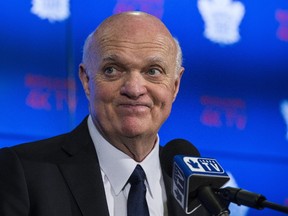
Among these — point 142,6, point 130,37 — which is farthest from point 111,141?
point 142,6

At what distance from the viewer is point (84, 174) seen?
149 centimetres

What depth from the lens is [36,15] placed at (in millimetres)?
2055

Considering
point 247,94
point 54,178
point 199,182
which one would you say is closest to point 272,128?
point 247,94

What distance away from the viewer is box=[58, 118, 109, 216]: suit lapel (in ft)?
4.69

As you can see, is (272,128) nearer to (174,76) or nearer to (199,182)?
(174,76)

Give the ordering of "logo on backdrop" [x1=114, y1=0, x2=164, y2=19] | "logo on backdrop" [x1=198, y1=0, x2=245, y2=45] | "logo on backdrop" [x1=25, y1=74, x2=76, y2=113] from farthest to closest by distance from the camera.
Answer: "logo on backdrop" [x1=198, y1=0, x2=245, y2=45]
"logo on backdrop" [x1=114, y1=0, x2=164, y2=19]
"logo on backdrop" [x1=25, y1=74, x2=76, y2=113]

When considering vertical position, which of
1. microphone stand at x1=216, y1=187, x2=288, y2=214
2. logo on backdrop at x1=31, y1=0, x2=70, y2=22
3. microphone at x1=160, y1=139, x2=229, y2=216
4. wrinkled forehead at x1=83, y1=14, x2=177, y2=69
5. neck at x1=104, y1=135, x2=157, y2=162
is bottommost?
microphone stand at x1=216, y1=187, x2=288, y2=214

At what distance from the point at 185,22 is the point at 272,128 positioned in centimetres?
52

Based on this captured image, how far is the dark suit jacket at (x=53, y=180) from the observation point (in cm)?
139

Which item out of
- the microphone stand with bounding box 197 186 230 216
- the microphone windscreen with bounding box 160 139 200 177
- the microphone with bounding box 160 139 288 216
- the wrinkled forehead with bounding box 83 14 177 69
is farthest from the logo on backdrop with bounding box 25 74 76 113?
the microphone stand with bounding box 197 186 230 216

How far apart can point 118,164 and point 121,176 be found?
3 cm

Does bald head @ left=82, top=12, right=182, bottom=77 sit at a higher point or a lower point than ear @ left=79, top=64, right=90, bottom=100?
higher

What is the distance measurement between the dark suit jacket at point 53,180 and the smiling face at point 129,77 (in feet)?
0.34

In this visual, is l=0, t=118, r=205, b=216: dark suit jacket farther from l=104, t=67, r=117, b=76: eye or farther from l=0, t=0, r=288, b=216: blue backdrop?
l=0, t=0, r=288, b=216: blue backdrop
